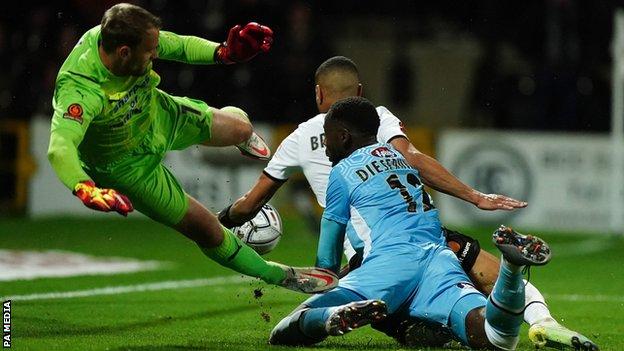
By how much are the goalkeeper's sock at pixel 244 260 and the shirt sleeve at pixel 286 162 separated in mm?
760

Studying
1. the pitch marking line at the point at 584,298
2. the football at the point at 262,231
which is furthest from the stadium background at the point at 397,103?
the football at the point at 262,231

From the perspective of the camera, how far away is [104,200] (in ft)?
22.5

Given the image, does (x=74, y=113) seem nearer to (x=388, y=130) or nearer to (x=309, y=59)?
(x=388, y=130)

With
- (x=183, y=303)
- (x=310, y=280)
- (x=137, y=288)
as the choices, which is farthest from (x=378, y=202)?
(x=137, y=288)

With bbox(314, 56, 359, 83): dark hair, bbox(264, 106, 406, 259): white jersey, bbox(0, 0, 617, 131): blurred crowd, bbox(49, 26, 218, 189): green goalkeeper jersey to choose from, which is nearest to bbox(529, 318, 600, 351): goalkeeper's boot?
bbox(264, 106, 406, 259): white jersey

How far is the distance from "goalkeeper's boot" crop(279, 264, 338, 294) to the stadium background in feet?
17.0

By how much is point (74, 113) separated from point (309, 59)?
1075 cm

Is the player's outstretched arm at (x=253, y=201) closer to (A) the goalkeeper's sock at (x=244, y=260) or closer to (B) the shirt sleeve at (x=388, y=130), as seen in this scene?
(A) the goalkeeper's sock at (x=244, y=260)

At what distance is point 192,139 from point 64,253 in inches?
252

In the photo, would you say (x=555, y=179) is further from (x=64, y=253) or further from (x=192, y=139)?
(x=192, y=139)

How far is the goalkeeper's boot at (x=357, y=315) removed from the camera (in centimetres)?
719

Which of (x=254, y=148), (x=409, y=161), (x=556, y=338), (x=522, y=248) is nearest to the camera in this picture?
(x=522, y=248)

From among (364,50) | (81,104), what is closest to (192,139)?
(81,104)

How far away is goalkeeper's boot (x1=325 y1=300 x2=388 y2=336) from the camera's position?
7191 mm
